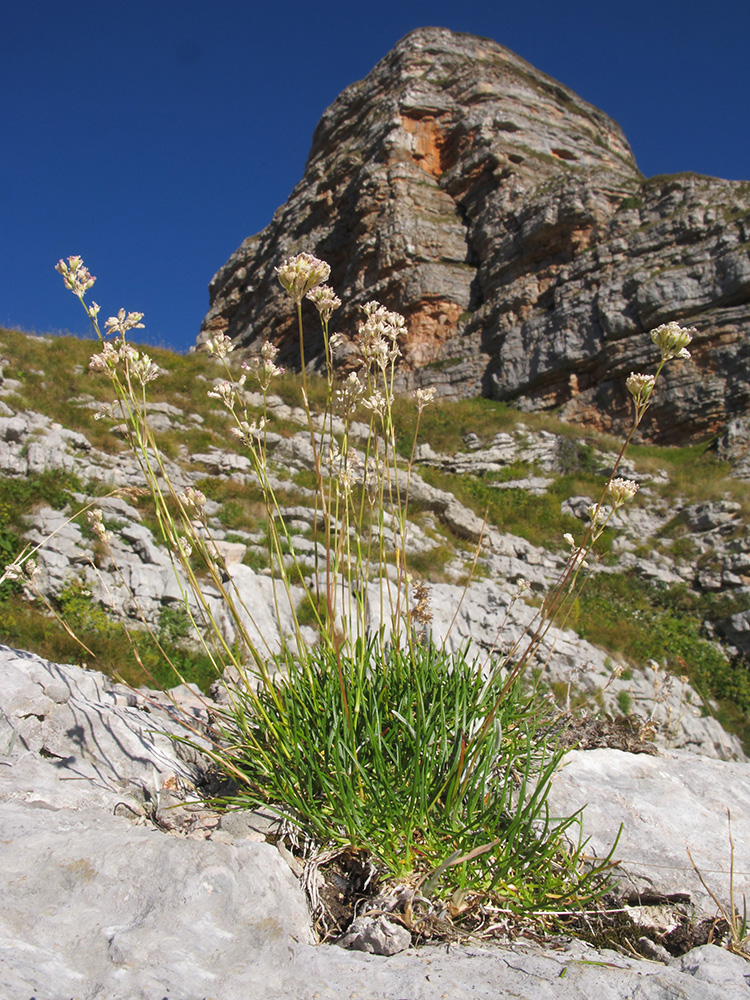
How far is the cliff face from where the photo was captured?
17.8 meters

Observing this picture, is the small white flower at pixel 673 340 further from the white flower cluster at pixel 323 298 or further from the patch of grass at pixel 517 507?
the patch of grass at pixel 517 507

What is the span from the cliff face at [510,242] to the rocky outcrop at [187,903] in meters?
18.0

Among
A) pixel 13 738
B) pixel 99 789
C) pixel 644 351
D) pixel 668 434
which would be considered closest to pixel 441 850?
pixel 99 789

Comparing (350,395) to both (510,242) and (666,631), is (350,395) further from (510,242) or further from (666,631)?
(510,242)

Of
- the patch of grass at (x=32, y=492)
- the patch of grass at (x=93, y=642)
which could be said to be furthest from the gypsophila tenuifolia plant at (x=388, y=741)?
the patch of grass at (x=32, y=492)

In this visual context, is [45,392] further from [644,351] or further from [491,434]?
[644,351]

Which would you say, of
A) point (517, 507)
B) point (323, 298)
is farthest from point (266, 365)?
point (517, 507)

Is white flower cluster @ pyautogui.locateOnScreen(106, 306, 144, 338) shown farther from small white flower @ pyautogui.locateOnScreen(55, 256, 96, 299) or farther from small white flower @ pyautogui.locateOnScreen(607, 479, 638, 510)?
small white flower @ pyautogui.locateOnScreen(607, 479, 638, 510)

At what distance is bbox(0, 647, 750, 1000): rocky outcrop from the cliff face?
17998 mm

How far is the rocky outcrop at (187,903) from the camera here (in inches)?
52.2

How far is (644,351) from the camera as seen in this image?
18141 millimetres

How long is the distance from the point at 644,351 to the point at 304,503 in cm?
1472

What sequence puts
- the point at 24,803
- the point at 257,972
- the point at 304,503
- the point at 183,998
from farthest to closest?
the point at 304,503 < the point at 24,803 < the point at 257,972 < the point at 183,998

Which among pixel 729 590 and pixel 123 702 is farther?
pixel 729 590
